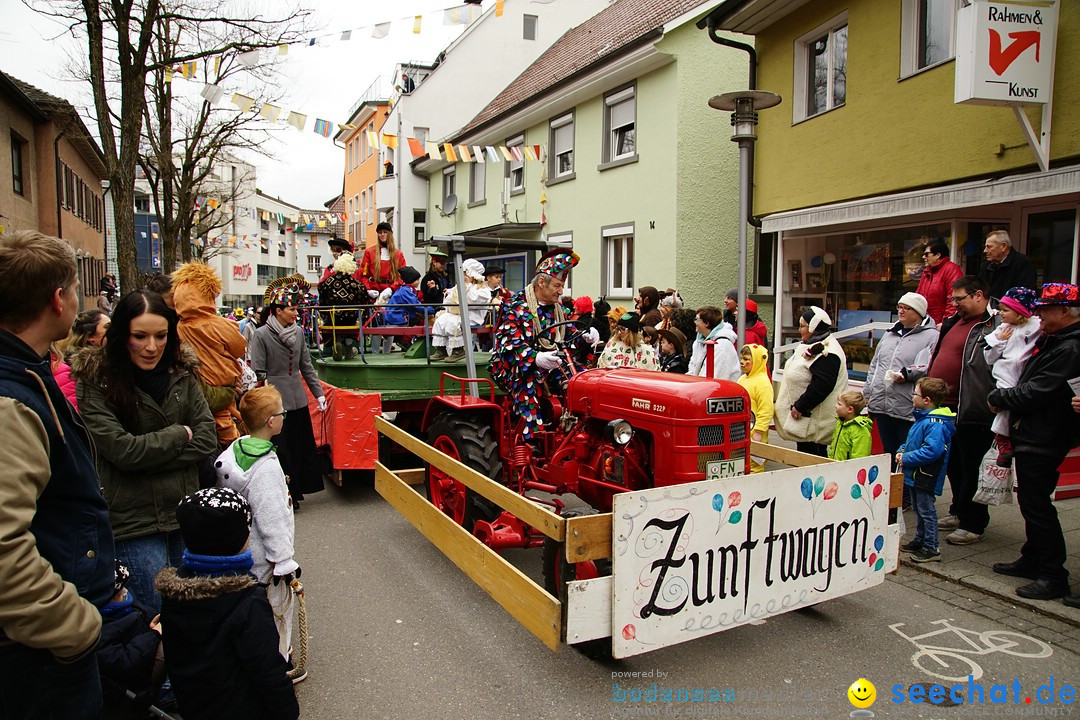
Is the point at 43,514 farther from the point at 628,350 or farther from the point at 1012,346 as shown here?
the point at 1012,346

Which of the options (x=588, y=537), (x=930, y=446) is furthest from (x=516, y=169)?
(x=588, y=537)

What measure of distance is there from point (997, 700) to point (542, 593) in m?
2.16

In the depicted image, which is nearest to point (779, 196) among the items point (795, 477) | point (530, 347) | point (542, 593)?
point (530, 347)

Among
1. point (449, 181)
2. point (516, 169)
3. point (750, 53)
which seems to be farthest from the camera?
point (449, 181)

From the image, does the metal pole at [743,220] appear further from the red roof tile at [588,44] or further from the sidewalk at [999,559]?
the red roof tile at [588,44]

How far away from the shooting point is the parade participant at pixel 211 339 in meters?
4.63

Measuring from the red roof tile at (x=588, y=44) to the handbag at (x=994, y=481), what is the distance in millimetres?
10511

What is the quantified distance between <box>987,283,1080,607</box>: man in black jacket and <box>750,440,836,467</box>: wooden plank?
122 cm

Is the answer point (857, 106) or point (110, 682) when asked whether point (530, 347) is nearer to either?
A: point (110, 682)

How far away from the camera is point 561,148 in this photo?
17234 mm

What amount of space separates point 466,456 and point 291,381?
217 centimetres

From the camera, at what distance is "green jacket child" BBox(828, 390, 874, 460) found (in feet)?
17.9

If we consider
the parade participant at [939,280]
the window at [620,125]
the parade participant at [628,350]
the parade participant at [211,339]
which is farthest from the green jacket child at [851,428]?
the window at [620,125]

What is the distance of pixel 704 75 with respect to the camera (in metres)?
13.1
